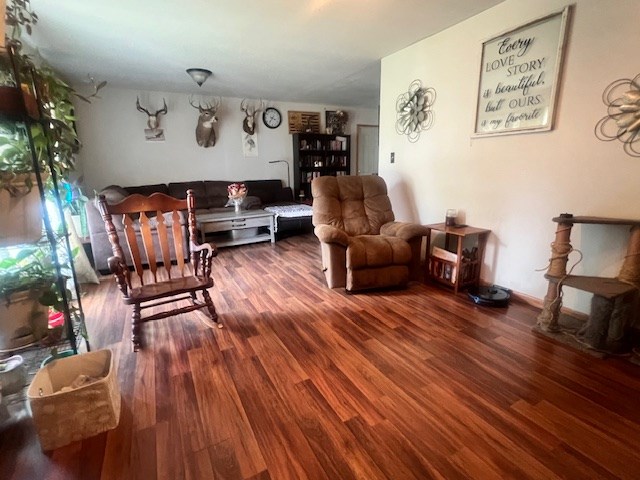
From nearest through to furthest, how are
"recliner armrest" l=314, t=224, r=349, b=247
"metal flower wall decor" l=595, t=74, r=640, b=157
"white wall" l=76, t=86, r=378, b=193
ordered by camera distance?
1. "metal flower wall decor" l=595, t=74, r=640, b=157
2. "recliner armrest" l=314, t=224, r=349, b=247
3. "white wall" l=76, t=86, r=378, b=193

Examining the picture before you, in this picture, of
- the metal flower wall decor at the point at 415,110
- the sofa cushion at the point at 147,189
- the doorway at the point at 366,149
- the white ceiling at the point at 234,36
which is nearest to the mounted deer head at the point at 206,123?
the white ceiling at the point at 234,36

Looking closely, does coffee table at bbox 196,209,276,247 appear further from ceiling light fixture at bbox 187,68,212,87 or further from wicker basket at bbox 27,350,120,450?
wicker basket at bbox 27,350,120,450

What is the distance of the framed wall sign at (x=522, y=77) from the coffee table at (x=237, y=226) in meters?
2.92

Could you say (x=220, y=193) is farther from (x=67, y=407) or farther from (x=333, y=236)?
(x=67, y=407)

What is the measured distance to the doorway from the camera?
6.57m

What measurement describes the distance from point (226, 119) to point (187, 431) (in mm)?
5050

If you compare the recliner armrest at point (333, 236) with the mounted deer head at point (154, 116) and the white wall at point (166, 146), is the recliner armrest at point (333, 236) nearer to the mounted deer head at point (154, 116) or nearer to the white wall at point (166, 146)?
the white wall at point (166, 146)

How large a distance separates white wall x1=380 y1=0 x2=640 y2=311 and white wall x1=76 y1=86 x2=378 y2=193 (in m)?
2.89

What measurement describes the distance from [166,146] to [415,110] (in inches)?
155

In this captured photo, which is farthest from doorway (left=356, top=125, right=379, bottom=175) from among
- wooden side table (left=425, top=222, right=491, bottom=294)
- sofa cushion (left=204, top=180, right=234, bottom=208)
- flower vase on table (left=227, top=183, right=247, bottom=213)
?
wooden side table (left=425, top=222, right=491, bottom=294)

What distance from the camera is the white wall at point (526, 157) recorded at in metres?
1.88

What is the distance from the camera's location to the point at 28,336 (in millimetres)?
1599

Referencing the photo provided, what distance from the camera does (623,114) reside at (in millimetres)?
1824

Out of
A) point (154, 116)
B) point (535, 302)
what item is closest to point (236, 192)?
point (154, 116)
